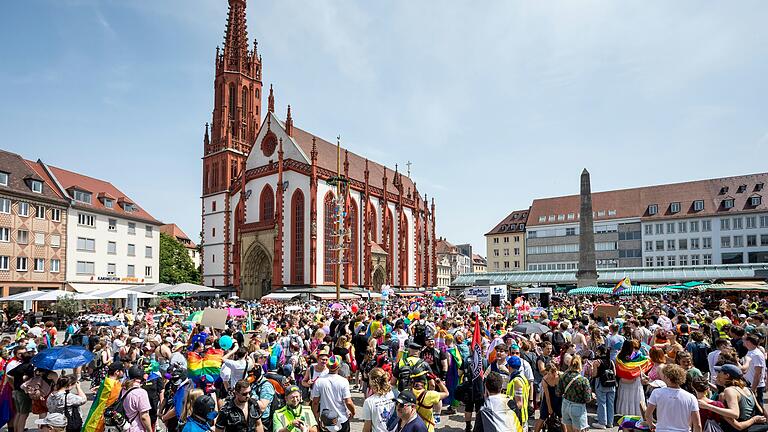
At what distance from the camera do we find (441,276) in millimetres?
118000

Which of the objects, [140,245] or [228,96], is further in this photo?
[228,96]

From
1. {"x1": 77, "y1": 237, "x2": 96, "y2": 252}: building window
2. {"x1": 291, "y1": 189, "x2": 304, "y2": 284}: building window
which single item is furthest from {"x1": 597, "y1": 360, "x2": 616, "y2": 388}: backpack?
{"x1": 77, "y1": 237, "x2": 96, "y2": 252}: building window

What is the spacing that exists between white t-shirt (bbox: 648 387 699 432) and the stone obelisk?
106 ft

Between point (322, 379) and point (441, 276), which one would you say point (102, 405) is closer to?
point (322, 379)

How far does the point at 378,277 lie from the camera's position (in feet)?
189

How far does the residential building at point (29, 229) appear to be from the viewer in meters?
36.4

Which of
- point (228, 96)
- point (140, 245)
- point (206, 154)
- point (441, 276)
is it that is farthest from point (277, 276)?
point (441, 276)

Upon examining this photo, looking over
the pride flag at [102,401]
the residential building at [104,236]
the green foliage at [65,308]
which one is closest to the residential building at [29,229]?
the residential building at [104,236]

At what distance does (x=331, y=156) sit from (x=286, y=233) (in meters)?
12.5

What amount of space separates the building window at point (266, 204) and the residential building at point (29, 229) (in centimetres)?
1688

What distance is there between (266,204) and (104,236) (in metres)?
14.4

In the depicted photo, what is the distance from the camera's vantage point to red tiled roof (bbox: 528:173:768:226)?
2452 inches

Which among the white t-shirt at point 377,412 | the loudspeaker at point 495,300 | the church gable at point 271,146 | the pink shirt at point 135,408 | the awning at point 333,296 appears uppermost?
the church gable at point 271,146

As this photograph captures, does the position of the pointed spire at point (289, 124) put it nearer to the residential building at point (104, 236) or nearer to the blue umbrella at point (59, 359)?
the residential building at point (104, 236)
